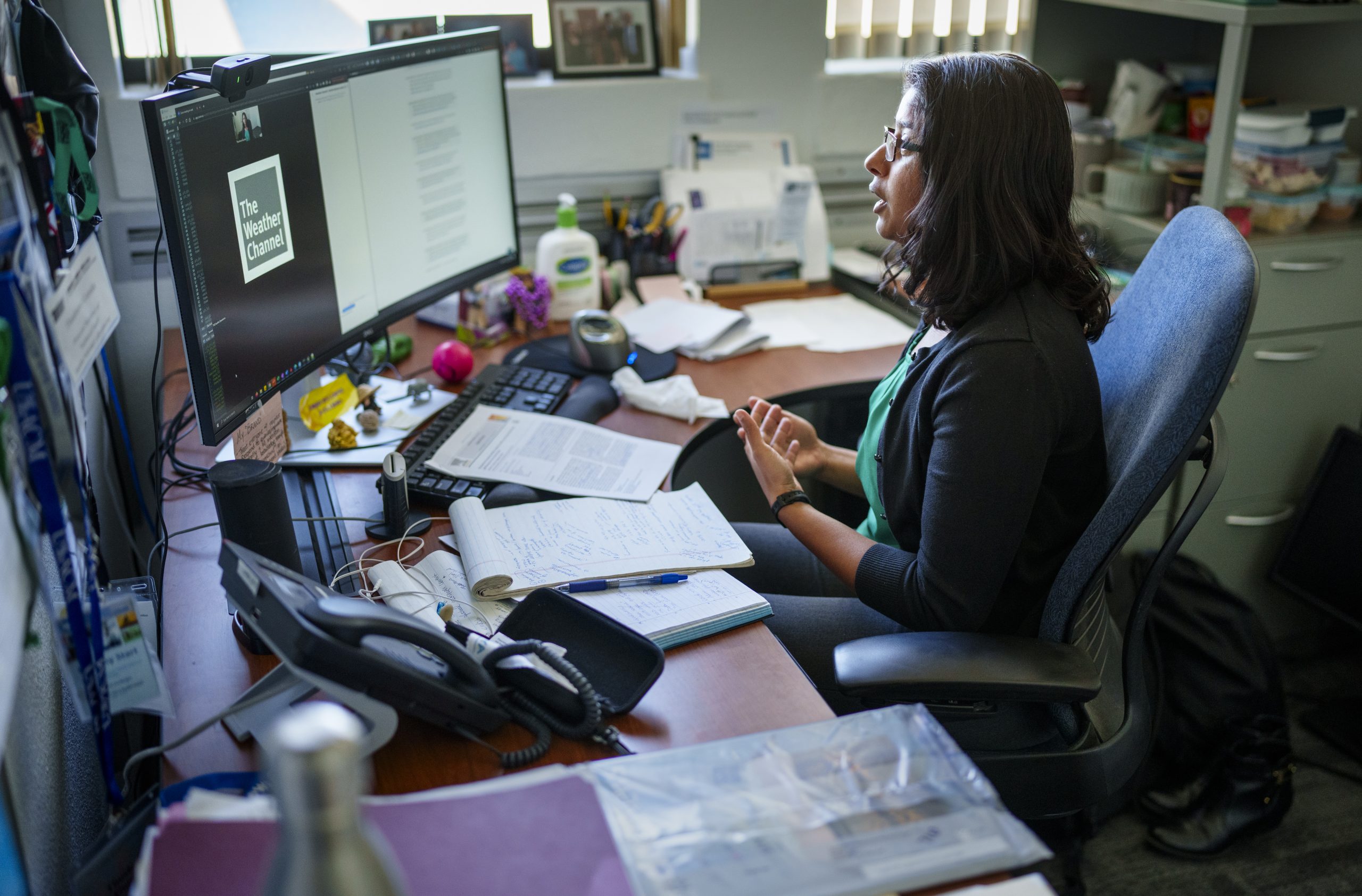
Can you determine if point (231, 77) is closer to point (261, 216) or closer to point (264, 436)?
point (261, 216)

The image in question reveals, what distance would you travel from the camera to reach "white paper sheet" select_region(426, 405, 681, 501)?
131 centimetres

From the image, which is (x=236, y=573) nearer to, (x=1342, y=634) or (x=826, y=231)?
(x=826, y=231)

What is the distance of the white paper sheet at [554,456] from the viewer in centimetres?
131

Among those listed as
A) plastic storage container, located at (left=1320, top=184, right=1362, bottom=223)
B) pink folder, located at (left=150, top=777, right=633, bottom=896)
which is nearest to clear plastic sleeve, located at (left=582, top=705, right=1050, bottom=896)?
pink folder, located at (left=150, top=777, right=633, bottom=896)

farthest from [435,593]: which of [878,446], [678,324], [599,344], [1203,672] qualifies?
[1203,672]

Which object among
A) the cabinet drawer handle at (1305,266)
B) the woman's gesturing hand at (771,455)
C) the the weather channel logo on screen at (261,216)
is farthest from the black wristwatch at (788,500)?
the cabinet drawer handle at (1305,266)

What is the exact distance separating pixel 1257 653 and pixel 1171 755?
24 cm

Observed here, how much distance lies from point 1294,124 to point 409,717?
1877mm

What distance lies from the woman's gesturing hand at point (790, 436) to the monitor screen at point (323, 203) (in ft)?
1.82

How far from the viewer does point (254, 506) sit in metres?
1.00

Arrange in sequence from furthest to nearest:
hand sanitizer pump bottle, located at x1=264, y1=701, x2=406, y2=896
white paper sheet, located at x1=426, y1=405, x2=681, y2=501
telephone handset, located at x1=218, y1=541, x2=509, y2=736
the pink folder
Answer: white paper sheet, located at x1=426, y1=405, x2=681, y2=501 → telephone handset, located at x1=218, y1=541, x2=509, y2=736 → the pink folder → hand sanitizer pump bottle, located at x1=264, y1=701, x2=406, y2=896

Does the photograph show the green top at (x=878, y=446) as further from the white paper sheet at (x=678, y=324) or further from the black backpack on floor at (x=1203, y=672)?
the black backpack on floor at (x=1203, y=672)

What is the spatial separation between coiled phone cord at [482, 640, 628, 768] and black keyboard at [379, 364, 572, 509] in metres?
0.36

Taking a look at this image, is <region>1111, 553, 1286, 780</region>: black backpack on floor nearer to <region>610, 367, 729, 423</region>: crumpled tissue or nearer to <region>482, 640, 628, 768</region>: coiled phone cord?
<region>610, 367, 729, 423</region>: crumpled tissue
